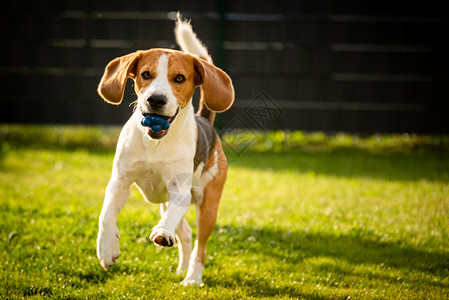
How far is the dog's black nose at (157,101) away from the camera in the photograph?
3154mm

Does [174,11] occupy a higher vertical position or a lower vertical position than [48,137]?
higher

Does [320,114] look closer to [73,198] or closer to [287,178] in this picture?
[287,178]

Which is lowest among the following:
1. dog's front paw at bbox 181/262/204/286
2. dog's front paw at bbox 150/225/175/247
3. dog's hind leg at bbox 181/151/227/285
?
dog's front paw at bbox 181/262/204/286

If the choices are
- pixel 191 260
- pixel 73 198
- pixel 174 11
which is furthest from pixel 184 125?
pixel 174 11

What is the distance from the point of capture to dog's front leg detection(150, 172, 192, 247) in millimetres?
3146

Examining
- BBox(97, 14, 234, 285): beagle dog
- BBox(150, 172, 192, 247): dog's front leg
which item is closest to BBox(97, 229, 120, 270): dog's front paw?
BBox(97, 14, 234, 285): beagle dog

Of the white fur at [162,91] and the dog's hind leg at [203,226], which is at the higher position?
the white fur at [162,91]

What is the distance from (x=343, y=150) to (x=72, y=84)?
199 inches

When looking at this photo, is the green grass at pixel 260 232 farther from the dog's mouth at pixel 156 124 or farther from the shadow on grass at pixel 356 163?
the dog's mouth at pixel 156 124

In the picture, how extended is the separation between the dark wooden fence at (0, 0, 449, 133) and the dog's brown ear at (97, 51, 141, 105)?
6.13 m

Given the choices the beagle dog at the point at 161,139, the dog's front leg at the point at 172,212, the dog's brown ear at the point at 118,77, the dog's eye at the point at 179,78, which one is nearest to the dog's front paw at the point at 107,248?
the beagle dog at the point at 161,139

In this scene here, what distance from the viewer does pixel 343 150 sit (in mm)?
10133

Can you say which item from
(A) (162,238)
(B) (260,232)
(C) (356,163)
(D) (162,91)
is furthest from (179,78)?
(C) (356,163)

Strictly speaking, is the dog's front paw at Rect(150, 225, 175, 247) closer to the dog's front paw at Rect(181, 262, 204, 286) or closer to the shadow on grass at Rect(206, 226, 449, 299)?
the dog's front paw at Rect(181, 262, 204, 286)
